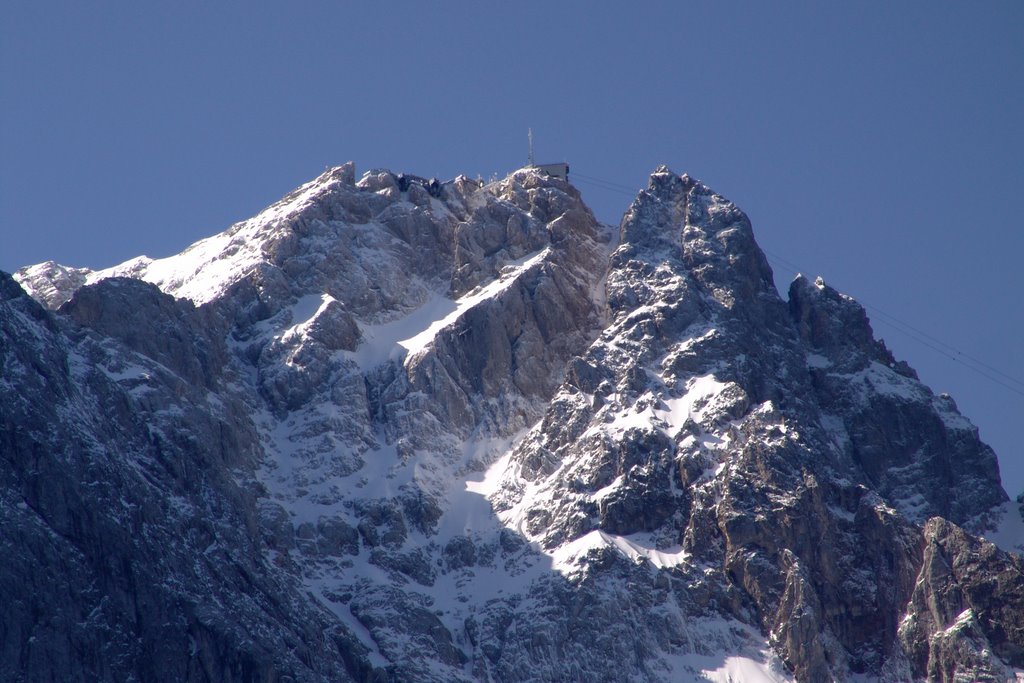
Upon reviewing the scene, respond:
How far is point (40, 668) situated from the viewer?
194500 millimetres

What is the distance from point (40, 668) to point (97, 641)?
6.49 metres

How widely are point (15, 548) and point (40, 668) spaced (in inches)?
439

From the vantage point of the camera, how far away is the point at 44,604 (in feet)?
651

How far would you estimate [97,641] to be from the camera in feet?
655

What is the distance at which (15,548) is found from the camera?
199500 mm

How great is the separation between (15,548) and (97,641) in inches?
413

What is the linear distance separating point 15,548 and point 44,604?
5452mm

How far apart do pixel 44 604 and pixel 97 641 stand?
548 centimetres

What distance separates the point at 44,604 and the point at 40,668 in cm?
622
